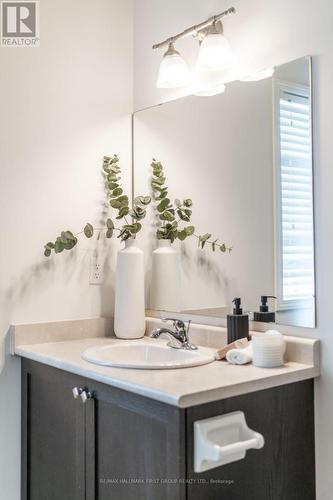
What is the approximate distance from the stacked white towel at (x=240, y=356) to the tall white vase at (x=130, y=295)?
549 millimetres

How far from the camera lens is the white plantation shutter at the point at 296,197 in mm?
1562

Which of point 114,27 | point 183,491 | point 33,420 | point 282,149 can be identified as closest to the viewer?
point 183,491

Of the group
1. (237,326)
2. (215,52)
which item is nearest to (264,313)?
(237,326)

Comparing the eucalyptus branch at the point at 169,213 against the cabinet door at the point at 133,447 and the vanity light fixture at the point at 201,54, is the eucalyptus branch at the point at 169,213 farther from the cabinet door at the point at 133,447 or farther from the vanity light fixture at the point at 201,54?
the cabinet door at the point at 133,447

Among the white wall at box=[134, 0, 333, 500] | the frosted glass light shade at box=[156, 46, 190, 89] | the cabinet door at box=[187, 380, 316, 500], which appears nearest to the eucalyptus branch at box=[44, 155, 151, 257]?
the frosted glass light shade at box=[156, 46, 190, 89]

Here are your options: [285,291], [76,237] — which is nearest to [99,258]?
[76,237]

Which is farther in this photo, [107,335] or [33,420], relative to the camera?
[107,335]

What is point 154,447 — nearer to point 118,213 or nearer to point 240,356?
point 240,356

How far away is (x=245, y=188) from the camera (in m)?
1.78

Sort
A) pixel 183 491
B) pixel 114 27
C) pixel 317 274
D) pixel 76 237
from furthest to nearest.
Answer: pixel 114 27 → pixel 76 237 → pixel 317 274 → pixel 183 491

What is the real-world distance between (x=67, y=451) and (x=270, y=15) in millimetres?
1586

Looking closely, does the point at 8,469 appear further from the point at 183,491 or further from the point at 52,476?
the point at 183,491

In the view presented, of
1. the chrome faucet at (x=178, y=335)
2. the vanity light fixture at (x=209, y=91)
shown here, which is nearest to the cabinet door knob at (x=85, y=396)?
the chrome faucet at (x=178, y=335)

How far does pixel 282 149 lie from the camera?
165 cm
